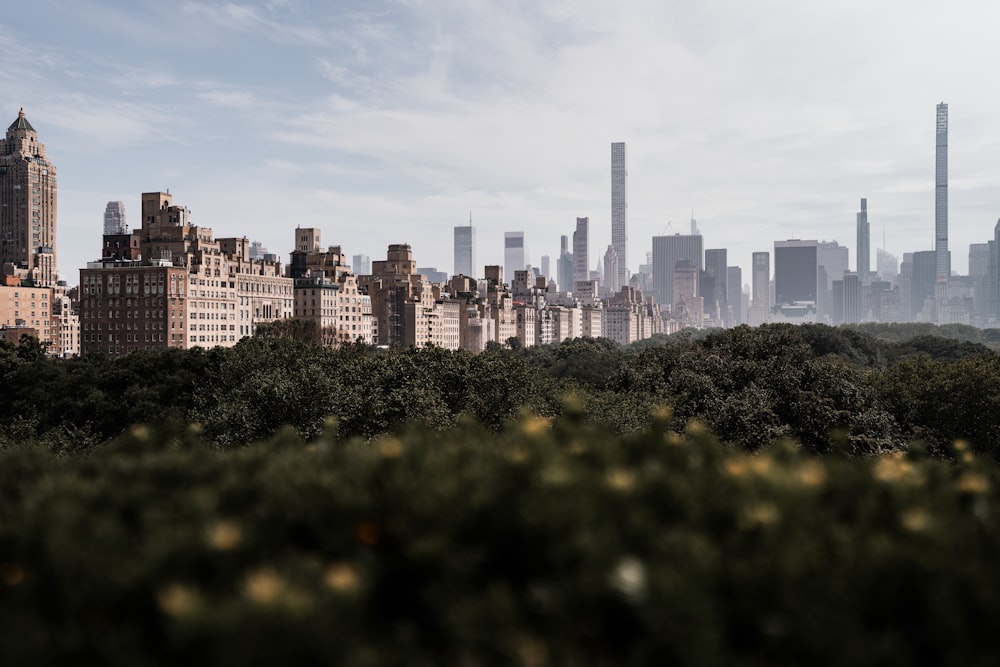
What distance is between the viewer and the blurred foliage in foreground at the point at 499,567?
12.6 ft

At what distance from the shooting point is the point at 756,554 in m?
4.36

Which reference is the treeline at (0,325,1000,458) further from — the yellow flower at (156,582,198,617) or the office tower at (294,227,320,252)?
the office tower at (294,227,320,252)

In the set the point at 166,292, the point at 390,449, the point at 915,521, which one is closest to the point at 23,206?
the point at 166,292

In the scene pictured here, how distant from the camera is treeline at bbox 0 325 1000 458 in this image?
28875 mm

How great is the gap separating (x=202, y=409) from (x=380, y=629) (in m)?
36.4

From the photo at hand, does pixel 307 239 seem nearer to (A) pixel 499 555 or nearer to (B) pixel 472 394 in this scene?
(B) pixel 472 394

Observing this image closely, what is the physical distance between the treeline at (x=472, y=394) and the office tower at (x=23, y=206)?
136292mm

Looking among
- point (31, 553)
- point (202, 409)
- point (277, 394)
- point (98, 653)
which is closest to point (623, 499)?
point (98, 653)

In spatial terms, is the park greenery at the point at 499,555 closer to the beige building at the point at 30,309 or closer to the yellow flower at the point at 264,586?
the yellow flower at the point at 264,586

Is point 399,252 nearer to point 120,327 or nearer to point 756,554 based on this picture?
point 120,327

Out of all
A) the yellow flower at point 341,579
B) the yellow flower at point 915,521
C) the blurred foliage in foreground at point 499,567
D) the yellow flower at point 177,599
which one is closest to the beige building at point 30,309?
the blurred foliage in foreground at point 499,567

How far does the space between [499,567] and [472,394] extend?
26.9m

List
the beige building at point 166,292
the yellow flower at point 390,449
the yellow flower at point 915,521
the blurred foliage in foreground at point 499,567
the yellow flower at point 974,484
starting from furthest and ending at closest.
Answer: the beige building at point 166,292 < the yellow flower at point 974,484 < the yellow flower at point 390,449 < the yellow flower at point 915,521 < the blurred foliage in foreground at point 499,567

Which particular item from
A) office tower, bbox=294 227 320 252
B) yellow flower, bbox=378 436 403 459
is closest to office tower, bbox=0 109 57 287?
office tower, bbox=294 227 320 252
